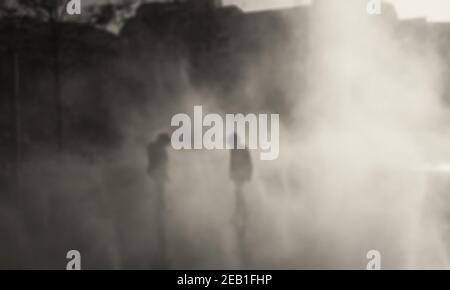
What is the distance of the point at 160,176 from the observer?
1.79 metres

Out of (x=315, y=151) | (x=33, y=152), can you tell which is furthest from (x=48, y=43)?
(x=315, y=151)

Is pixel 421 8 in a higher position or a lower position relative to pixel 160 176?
higher

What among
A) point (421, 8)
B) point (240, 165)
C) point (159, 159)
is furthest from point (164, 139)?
point (421, 8)

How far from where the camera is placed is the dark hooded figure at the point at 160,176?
1771mm

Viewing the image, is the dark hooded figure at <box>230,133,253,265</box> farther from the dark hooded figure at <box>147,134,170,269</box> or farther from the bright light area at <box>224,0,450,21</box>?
the bright light area at <box>224,0,450,21</box>

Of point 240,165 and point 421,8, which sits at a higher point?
point 421,8

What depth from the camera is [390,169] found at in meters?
1.76

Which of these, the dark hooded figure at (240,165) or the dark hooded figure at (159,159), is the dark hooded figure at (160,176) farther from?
the dark hooded figure at (240,165)

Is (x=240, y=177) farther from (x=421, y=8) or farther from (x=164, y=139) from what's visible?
(x=421, y=8)

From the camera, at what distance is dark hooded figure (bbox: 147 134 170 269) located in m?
1.77

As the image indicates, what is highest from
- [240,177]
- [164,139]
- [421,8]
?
[421,8]

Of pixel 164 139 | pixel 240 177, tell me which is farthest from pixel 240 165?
pixel 164 139
